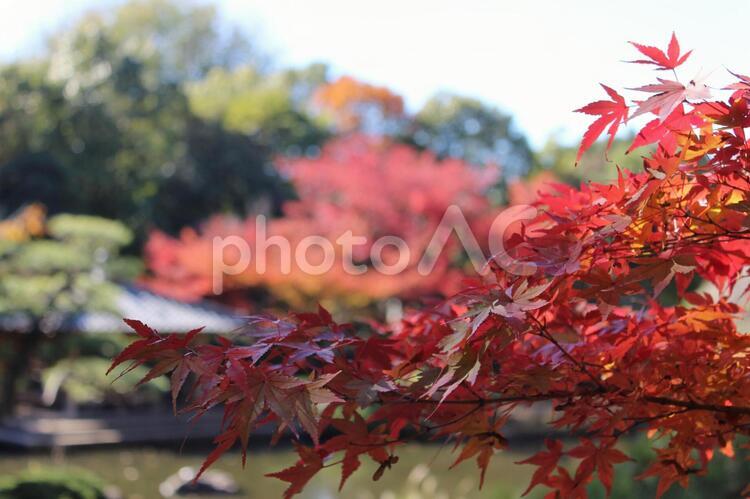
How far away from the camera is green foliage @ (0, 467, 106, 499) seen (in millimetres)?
4727

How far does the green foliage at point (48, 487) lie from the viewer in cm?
473

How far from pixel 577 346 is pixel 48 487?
4083 mm

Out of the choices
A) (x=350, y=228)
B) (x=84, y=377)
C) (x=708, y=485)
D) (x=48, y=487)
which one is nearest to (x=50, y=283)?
(x=84, y=377)

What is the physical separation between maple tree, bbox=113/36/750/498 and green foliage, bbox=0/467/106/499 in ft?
12.4

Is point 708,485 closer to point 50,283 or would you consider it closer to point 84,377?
point 84,377

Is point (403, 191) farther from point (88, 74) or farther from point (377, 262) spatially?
point (88, 74)

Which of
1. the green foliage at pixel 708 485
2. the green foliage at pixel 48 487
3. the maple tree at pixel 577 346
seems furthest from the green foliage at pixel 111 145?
the maple tree at pixel 577 346

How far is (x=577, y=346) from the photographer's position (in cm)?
146

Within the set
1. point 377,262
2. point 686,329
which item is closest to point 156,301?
point 377,262

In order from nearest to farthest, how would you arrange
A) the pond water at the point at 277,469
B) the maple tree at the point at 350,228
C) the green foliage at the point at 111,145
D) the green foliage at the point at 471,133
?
1. the pond water at the point at 277,469
2. the maple tree at the point at 350,228
3. the green foliage at the point at 111,145
4. the green foliage at the point at 471,133

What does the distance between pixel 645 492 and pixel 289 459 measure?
7.21 metres

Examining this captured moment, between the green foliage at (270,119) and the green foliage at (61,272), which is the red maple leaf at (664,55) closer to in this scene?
the green foliage at (61,272)

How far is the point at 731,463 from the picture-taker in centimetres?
491

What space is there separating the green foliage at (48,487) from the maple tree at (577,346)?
3.78m
